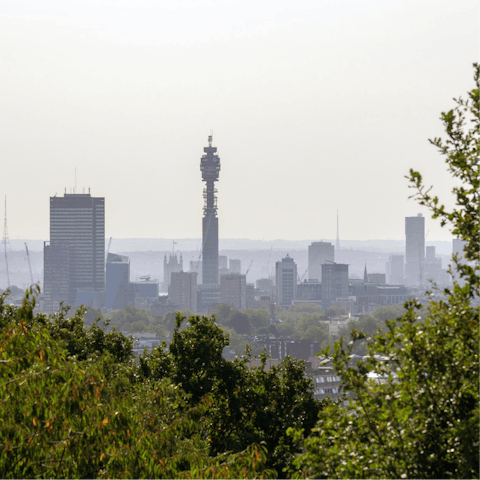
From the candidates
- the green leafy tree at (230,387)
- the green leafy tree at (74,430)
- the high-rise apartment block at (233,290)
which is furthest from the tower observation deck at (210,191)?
the green leafy tree at (74,430)

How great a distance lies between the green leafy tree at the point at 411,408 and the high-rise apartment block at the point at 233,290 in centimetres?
19336

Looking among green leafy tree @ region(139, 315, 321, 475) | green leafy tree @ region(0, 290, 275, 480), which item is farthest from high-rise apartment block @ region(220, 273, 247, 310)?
green leafy tree @ region(0, 290, 275, 480)

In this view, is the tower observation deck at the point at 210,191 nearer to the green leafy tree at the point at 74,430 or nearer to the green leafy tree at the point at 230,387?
the green leafy tree at the point at 230,387

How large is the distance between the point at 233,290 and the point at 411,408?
195 meters

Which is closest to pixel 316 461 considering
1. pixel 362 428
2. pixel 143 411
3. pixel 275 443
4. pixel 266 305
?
pixel 362 428

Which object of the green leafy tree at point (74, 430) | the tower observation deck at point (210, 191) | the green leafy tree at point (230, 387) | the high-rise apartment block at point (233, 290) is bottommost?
the high-rise apartment block at point (233, 290)

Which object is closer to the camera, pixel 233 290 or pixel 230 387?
pixel 230 387

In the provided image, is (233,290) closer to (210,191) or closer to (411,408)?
(210,191)

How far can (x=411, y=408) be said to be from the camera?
12.4 ft

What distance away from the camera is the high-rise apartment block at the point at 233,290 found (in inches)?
7771

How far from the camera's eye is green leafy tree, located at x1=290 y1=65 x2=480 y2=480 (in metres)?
3.72

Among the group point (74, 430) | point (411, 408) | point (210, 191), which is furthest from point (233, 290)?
point (411, 408)

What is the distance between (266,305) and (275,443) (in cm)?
17731

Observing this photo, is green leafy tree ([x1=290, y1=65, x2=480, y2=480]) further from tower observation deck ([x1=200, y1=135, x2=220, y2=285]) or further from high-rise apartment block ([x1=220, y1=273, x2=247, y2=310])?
high-rise apartment block ([x1=220, y1=273, x2=247, y2=310])
